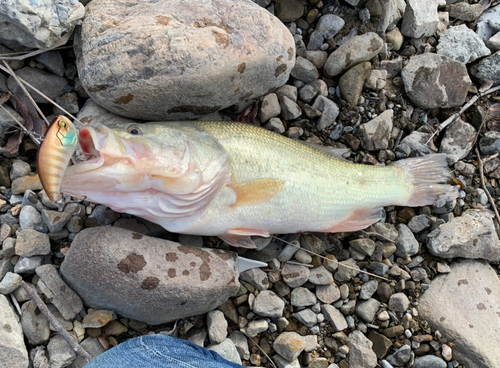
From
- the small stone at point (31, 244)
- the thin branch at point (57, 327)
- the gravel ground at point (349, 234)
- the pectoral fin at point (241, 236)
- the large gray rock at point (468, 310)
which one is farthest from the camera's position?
the large gray rock at point (468, 310)

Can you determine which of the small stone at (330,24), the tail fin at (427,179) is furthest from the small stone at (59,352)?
the small stone at (330,24)

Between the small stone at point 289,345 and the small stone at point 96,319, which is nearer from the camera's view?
the small stone at point 96,319

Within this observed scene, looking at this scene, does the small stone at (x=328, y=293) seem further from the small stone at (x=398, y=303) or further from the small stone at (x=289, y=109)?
the small stone at (x=289, y=109)

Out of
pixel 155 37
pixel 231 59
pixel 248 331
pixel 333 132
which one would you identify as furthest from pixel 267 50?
pixel 248 331

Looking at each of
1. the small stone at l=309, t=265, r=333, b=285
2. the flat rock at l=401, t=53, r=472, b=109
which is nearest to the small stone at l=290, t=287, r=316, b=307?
the small stone at l=309, t=265, r=333, b=285

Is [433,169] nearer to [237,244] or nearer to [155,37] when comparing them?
[237,244]

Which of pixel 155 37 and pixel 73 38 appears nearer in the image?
pixel 155 37

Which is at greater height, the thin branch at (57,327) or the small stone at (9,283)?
the small stone at (9,283)

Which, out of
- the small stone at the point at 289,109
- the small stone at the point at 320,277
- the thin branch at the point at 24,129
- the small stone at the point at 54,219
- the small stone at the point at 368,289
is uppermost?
the thin branch at the point at 24,129
